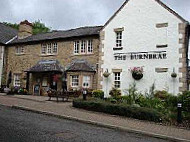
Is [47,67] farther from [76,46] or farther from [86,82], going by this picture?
[86,82]

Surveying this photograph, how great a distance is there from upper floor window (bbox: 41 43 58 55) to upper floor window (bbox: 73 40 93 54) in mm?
2371

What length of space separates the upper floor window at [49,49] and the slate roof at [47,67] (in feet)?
2.99

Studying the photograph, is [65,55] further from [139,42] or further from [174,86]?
[174,86]

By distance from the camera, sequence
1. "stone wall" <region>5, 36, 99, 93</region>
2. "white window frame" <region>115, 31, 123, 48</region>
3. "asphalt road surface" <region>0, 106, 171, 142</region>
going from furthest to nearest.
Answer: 1. "stone wall" <region>5, 36, 99, 93</region>
2. "white window frame" <region>115, 31, 123, 48</region>
3. "asphalt road surface" <region>0, 106, 171, 142</region>

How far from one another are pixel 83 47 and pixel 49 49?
408 centimetres

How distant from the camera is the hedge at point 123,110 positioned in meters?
11.8

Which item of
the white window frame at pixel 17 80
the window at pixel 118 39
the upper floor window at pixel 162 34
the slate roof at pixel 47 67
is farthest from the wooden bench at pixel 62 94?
the white window frame at pixel 17 80

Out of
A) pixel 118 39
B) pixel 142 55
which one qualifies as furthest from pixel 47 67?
pixel 142 55

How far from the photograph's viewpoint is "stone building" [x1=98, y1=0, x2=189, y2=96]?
17281 mm

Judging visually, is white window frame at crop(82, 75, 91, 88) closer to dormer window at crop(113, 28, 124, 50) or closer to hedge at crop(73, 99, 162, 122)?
dormer window at crop(113, 28, 124, 50)

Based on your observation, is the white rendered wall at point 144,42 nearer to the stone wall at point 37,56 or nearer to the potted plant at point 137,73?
the potted plant at point 137,73

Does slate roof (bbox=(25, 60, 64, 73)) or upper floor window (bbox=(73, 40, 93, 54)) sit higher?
upper floor window (bbox=(73, 40, 93, 54))

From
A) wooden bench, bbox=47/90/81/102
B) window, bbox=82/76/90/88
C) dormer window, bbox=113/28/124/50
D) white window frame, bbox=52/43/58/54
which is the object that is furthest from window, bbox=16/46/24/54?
dormer window, bbox=113/28/124/50

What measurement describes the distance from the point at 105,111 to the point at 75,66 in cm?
866
